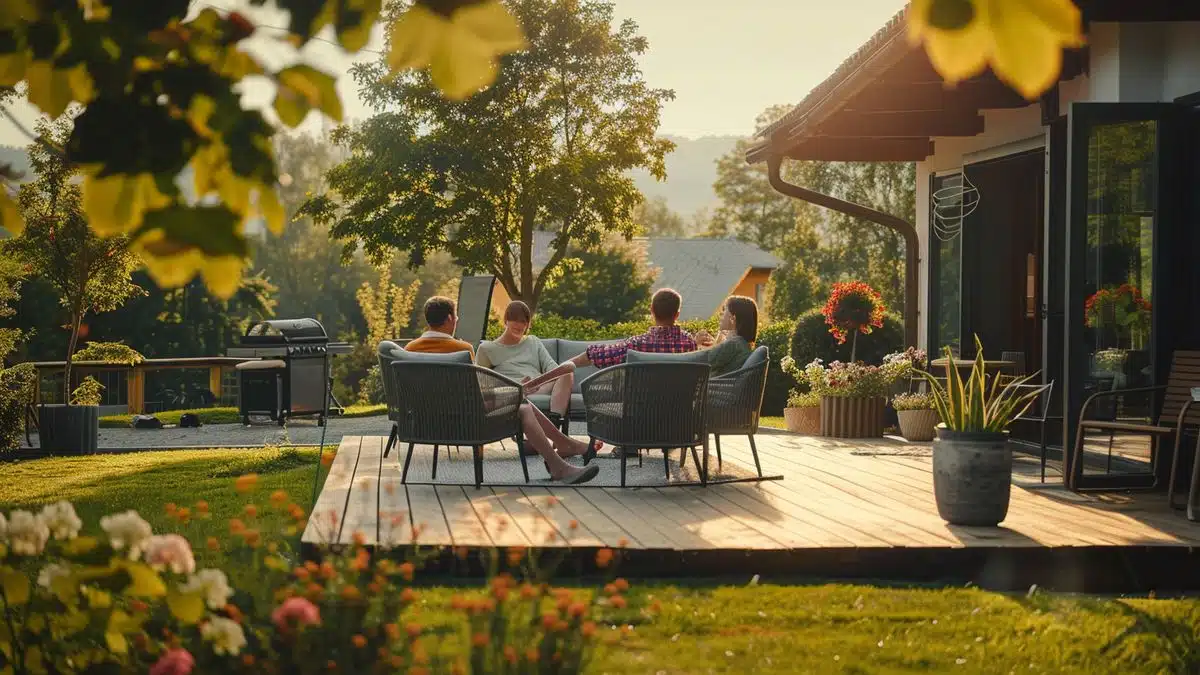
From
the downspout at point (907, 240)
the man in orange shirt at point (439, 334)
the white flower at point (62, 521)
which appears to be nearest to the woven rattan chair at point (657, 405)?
the man in orange shirt at point (439, 334)

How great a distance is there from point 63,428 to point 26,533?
10004mm

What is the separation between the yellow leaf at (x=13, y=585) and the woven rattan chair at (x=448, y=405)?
430 centimetres

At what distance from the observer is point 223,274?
134 centimetres

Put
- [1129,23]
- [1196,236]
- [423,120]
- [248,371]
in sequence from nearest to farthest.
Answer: [1196,236] → [1129,23] → [248,371] → [423,120]

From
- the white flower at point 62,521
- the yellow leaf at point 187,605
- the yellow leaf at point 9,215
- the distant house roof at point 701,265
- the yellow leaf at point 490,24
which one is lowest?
the yellow leaf at point 187,605

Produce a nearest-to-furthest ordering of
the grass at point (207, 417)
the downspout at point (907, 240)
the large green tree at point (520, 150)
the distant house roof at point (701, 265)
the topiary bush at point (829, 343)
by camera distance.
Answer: the downspout at point (907, 240)
the topiary bush at point (829, 343)
the grass at point (207, 417)
the large green tree at point (520, 150)
the distant house roof at point (701, 265)

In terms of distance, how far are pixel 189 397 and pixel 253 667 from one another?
32680 mm

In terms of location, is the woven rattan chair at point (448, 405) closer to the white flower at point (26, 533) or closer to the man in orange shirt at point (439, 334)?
the man in orange shirt at point (439, 334)

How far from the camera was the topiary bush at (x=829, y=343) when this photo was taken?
1353 cm

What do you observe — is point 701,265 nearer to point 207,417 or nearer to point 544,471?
point 207,417

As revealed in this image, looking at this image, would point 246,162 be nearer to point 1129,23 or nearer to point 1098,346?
point 1098,346

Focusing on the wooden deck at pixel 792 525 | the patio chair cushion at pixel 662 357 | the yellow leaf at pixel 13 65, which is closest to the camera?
the yellow leaf at pixel 13 65

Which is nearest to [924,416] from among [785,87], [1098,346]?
[1098,346]

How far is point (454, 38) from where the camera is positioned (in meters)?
1.42
